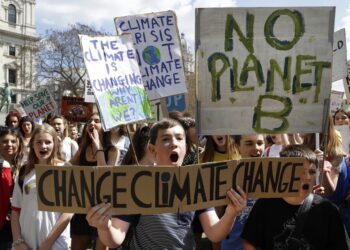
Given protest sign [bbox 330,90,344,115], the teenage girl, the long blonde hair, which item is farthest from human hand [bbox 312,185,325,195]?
protest sign [bbox 330,90,344,115]

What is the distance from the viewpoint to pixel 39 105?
371 inches

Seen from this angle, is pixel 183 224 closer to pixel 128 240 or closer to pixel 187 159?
pixel 128 240

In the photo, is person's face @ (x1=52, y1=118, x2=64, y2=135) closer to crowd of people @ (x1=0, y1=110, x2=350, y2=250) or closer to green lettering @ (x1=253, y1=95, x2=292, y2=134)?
crowd of people @ (x1=0, y1=110, x2=350, y2=250)

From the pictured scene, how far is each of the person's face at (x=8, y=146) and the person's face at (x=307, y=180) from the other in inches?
116

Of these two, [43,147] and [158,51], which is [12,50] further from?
[43,147]

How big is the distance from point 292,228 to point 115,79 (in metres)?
1.90

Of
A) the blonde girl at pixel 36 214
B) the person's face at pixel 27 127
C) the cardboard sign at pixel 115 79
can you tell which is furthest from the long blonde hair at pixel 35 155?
the person's face at pixel 27 127

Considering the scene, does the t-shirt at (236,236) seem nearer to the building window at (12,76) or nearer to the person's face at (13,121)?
the person's face at (13,121)

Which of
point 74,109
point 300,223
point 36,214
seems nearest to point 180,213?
point 300,223

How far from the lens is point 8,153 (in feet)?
14.7

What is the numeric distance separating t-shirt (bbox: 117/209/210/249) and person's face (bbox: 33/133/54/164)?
139 centimetres

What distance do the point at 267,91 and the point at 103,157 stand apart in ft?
7.94

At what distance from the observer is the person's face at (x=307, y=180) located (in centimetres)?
252


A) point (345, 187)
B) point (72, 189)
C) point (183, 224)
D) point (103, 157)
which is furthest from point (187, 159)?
point (72, 189)
